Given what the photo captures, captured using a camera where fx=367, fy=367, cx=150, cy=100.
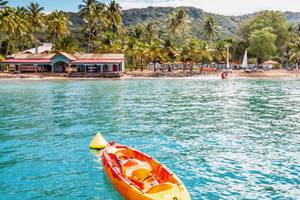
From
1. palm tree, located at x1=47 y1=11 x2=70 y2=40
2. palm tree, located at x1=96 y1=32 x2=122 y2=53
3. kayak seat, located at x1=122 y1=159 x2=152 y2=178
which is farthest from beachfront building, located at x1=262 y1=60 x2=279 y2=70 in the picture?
kayak seat, located at x1=122 y1=159 x2=152 y2=178

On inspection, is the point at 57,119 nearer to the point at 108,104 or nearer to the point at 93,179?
the point at 108,104

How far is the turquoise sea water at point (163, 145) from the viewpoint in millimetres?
14320

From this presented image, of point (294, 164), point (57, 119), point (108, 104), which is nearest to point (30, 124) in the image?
point (57, 119)

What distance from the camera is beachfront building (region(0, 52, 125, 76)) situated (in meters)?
82.6

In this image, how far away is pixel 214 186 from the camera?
1434 centimetres

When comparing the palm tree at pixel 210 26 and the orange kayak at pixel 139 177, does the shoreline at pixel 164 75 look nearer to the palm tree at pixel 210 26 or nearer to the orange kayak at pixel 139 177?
the palm tree at pixel 210 26

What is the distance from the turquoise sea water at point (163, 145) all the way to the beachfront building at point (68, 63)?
142ft

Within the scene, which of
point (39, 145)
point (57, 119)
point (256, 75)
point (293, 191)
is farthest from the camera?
point (256, 75)

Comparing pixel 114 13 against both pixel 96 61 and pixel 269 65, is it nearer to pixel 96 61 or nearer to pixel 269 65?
pixel 96 61

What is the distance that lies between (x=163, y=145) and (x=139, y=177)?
7.43 meters

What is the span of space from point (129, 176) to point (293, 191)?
617 centimetres

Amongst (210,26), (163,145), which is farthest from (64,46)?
(163,145)

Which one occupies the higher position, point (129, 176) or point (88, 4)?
point (88, 4)

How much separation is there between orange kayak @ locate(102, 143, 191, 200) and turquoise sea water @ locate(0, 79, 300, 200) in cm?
80
